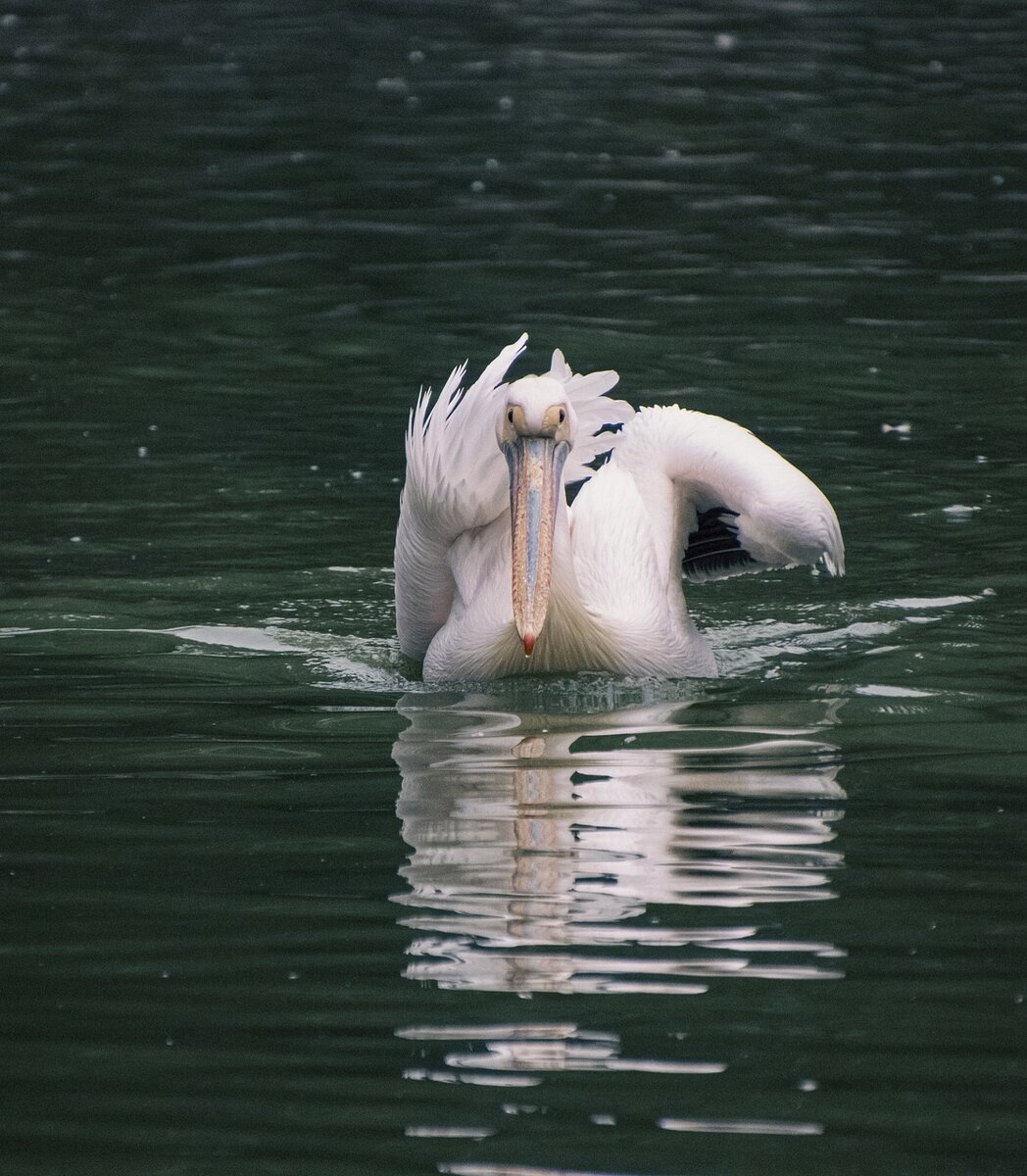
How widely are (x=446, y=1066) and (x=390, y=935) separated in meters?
0.65

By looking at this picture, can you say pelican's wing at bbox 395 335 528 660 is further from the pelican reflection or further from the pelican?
the pelican reflection

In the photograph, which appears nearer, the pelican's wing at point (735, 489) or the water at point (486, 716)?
the water at point (486, 716)

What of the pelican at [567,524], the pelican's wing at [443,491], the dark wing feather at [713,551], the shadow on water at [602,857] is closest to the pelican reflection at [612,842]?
the shadow on water at [602,857]

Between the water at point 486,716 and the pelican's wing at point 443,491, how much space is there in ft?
0.71

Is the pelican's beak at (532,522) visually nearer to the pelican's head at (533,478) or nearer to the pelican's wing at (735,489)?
the pelican's head at (533,478)

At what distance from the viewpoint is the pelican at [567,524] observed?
6.16m

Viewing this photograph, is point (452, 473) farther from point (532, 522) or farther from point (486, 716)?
point (486, 716)

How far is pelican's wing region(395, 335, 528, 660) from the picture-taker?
6488mm

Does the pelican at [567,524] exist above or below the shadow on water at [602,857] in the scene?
above

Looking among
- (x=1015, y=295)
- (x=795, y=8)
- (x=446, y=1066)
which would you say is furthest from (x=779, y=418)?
(x=795, y=8)

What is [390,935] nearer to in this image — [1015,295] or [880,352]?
[880,352]

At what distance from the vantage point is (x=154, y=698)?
632cm

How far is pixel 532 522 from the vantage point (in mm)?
6078

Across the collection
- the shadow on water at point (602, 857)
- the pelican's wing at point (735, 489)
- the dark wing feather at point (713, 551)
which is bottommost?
the shadow on water at point (602, 857)
